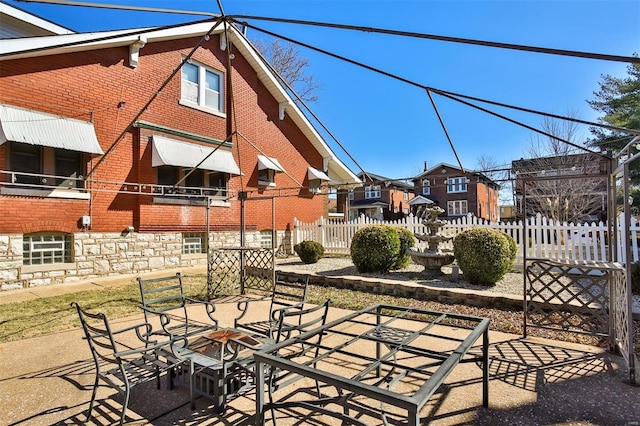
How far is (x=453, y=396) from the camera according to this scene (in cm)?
331

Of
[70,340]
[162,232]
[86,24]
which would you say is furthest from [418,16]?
[86,24]

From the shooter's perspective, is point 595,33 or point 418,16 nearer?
point 418,16

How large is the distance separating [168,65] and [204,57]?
1.60 metres

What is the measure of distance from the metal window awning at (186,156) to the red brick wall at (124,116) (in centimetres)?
43

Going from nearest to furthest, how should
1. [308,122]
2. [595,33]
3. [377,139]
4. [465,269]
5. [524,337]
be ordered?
[524,337], [465,269], [595,33], [308,122], [377,139]

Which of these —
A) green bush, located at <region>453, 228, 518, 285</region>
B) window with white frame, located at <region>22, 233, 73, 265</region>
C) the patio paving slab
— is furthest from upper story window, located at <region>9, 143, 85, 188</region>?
green bush, located at <region>453, 228, 518, 285</region>

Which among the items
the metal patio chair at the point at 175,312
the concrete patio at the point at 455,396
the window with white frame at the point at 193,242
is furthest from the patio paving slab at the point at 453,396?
the window with white frame at the point at 193,242

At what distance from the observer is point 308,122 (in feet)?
56.2

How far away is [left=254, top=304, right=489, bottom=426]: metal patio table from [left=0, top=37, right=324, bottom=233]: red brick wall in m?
4.68

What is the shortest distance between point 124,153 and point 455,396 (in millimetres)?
10840

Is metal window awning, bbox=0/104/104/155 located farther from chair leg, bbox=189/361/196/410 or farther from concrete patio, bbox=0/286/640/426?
chair leg, bbox=189/361/196/410

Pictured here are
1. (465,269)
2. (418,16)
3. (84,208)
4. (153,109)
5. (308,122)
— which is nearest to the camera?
(418,16)

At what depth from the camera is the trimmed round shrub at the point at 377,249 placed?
9.62 metres

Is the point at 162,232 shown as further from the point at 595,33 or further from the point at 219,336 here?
the point at 595,33
